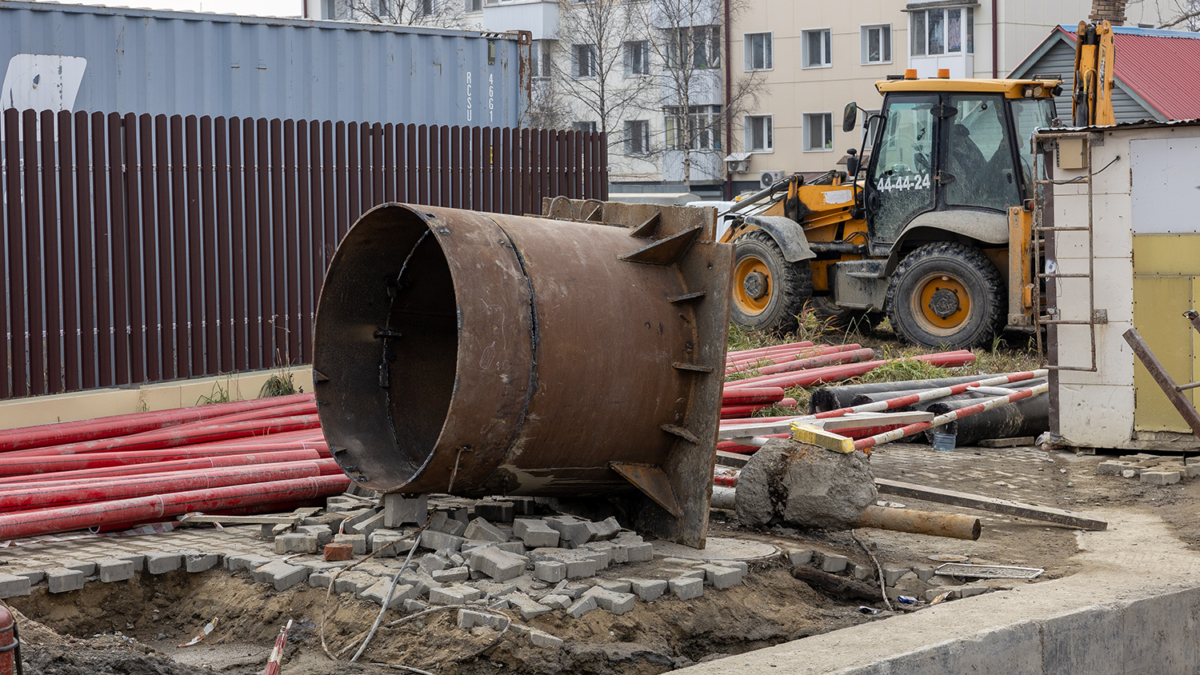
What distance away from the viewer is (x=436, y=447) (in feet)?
16.1

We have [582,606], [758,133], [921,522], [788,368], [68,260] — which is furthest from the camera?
[758,133]

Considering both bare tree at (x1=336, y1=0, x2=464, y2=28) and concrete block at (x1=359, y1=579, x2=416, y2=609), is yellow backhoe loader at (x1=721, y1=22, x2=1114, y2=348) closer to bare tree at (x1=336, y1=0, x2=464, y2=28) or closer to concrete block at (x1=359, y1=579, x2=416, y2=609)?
concrete block at (x1=359, y1=579, x2=416, y2=609)

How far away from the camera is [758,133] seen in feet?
138

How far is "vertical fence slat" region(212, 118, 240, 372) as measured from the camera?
10.2 metres

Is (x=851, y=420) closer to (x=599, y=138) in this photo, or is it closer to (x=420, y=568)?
(x=420, y=568)

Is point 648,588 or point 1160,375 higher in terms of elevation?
point 1160,375

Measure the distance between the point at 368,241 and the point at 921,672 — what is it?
3.31 meters

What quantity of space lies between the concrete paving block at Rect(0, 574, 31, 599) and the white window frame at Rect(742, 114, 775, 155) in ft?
125

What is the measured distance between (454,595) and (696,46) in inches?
1544

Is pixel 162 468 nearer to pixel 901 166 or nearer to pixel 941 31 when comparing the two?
pixel 901 166

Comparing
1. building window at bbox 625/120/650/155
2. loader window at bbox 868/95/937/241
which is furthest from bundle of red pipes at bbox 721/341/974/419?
building window at bbox 625/120/650/155

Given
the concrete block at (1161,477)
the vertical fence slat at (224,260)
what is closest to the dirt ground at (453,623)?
the concrete block at (1161,477)

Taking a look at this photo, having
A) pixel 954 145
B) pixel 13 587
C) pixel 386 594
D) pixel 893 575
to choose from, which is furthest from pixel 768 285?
pixel 13 587

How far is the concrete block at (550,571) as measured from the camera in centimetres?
484
